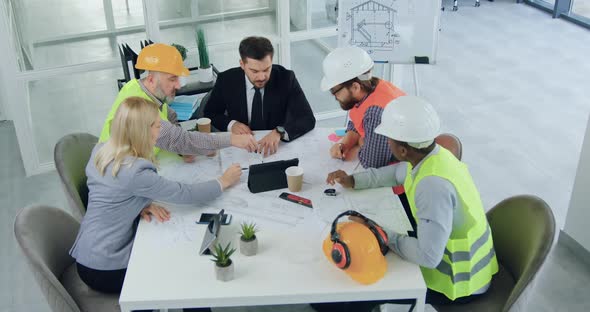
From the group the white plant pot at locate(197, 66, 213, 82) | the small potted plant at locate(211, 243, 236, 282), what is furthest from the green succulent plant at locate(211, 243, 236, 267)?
the white plant pot at locate(197, 66, 213, 82)

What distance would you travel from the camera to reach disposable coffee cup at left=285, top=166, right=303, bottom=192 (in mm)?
2770

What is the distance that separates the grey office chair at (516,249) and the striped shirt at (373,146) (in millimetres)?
563

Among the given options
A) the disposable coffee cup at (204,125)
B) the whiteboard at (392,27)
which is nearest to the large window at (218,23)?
the whiteboard at (392,27)

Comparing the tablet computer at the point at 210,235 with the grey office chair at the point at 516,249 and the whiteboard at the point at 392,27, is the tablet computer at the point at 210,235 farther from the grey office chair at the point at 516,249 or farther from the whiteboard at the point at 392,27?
the whiteboard at the point at 392,27

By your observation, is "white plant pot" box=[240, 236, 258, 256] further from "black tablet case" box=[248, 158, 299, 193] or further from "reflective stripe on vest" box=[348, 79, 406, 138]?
"reflective stripe on vest" box=[348, 79, 406, 138]

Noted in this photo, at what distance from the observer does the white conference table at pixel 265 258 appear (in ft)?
7.22

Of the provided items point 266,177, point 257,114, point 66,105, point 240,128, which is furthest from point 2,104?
point 266,177

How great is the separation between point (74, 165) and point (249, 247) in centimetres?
118

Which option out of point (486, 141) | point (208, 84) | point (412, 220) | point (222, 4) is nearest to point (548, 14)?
point (486, 141)

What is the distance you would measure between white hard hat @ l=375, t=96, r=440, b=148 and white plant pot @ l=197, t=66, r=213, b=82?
7.71 feet

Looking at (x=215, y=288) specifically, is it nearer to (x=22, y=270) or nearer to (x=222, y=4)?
(x=22, y=270)

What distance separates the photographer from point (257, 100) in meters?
3.60

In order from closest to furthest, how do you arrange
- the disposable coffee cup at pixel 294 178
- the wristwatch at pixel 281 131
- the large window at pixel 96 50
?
1. the disposable coffee cup at pixel 294 178
2. the wristwatch at pixel 281 131
3. the large window at pixel 96 50

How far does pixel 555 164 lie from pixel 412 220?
250 cm
